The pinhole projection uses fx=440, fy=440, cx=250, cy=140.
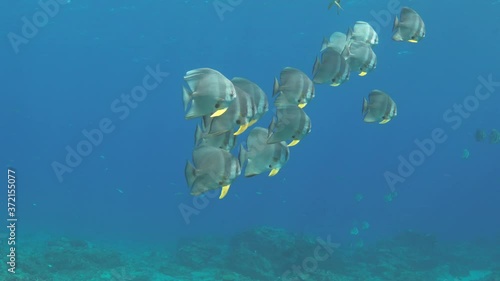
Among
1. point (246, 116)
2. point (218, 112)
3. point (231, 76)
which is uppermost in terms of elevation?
point (231, 76)

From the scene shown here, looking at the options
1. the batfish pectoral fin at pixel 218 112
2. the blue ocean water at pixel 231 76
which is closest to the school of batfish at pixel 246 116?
the batfish pectoral fin at pixel 218 112

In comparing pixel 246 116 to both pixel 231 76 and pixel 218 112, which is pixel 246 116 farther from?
pixel 231 76

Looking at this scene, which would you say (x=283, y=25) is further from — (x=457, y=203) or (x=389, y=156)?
(x=389, y=156)

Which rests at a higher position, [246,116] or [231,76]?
[231,76]

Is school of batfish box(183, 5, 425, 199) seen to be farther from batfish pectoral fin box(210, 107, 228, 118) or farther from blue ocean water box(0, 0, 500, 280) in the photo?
blue ocean water box(0, 0, 500, 280)

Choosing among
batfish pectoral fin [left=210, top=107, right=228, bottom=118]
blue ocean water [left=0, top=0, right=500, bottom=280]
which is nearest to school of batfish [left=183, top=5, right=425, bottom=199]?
batfish pectoral fin [left=210, top=107, right=228, bottom=118]

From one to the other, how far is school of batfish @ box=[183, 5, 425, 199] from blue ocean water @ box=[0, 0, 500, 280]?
840 centimetres

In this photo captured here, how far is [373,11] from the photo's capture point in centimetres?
3581

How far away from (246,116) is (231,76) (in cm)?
6222

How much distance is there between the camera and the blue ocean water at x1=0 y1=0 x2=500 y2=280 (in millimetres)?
36969

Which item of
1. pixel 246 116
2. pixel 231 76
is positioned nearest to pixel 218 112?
pixel 246 116

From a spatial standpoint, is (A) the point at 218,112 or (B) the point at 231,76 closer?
(A) the point at 218,112

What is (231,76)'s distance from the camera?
65.6 meters

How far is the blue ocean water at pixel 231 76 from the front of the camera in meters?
37.0
